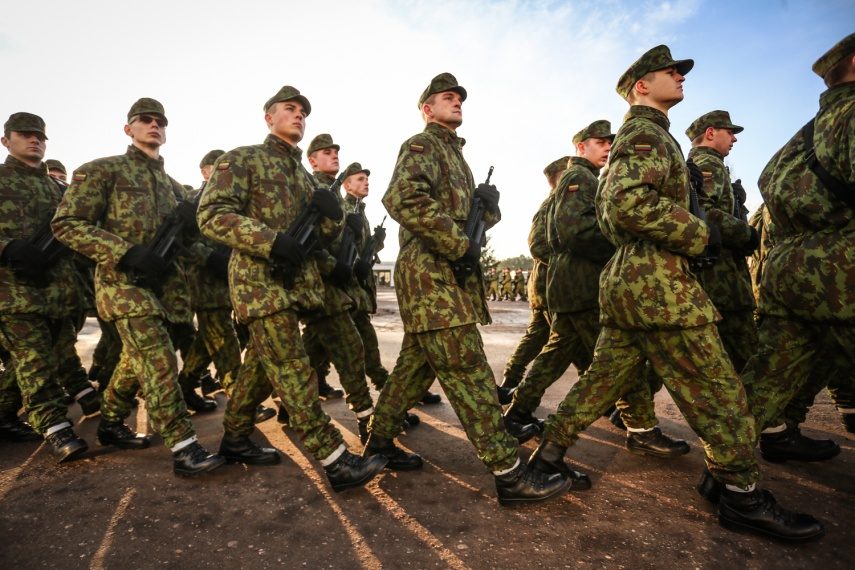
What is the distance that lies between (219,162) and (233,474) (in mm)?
1936

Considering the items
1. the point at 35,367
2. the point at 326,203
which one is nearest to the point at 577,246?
the point at 326,203

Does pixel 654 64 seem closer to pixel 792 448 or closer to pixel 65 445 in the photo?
pixel 792 448

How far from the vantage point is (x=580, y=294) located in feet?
11.0

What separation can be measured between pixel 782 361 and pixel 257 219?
308cm

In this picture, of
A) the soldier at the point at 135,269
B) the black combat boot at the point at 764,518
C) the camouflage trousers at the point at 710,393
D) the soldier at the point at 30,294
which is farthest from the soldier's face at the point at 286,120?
the black combat boot at the point at 764,518

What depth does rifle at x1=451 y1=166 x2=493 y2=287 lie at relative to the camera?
8.52ft

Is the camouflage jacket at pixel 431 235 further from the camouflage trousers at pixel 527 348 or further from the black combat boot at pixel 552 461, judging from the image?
the camouflage trousers at pixel 527 348

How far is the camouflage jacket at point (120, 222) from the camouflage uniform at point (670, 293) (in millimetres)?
2954

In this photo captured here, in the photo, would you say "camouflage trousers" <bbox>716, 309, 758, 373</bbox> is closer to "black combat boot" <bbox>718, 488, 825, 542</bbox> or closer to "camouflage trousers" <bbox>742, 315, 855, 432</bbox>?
"camouflage trousers" <bbox>742, 315, 855, 432</bbox>

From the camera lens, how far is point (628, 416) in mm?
3131

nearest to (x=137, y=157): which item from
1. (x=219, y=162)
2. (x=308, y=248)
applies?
(x=219, y=162)

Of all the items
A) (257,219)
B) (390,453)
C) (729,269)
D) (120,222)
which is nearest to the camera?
(257,219)

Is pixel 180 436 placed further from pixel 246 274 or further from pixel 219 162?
pixel 219 162

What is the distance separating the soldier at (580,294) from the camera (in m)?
3.09
